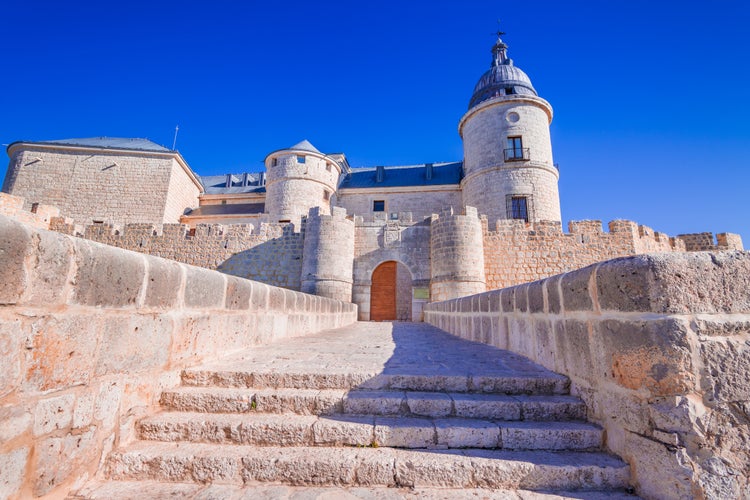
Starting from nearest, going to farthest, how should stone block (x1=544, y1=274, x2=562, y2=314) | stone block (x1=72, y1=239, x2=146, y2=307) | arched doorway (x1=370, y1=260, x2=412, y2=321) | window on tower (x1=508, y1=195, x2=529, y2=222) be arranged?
stone block (x1=72, y1=239, x2=146, y2=307) < stone block (x1=544, y1=274, x2=562, y2=314) < window on tower (x1=508, y1=195, x2=529, y2=222) < arched doorway (x1=370, y1=260, x2=412, y2=321)

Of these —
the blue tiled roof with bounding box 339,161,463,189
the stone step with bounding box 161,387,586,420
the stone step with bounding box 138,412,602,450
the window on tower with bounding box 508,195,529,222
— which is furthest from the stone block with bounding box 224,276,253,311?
the blue tiled roof with bounding box 339,161,463,189

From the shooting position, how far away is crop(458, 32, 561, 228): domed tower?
1619cm

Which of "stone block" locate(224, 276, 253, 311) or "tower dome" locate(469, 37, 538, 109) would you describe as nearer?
"stone block" locate(224, 276, 253, 311)

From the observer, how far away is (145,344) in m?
1.96

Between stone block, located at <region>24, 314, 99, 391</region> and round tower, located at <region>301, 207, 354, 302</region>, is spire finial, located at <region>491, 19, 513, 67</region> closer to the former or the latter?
round tower, located at <region>301, 207, 354, 302</region>

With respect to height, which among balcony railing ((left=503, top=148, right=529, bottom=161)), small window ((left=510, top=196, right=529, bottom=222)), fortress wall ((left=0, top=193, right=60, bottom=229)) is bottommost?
fortress wall ((left=0, top=193, right=60, bottom=229))

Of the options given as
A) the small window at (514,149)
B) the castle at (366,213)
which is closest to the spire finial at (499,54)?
the castle at (366,213)

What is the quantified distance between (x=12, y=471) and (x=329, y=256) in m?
11.0

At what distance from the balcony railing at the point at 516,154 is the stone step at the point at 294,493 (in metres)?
17.1

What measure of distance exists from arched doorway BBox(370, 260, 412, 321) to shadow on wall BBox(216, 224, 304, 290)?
5.16 m

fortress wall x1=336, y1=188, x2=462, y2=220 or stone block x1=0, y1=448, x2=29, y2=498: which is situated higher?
fortress wall x1=336, y1=188, x2=462, y2=220

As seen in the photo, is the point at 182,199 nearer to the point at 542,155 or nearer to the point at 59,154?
the point at 59,154

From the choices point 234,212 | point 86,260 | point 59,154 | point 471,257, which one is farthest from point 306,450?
point 59,154

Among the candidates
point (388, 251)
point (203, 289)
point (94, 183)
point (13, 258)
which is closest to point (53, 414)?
point (13, 258)
